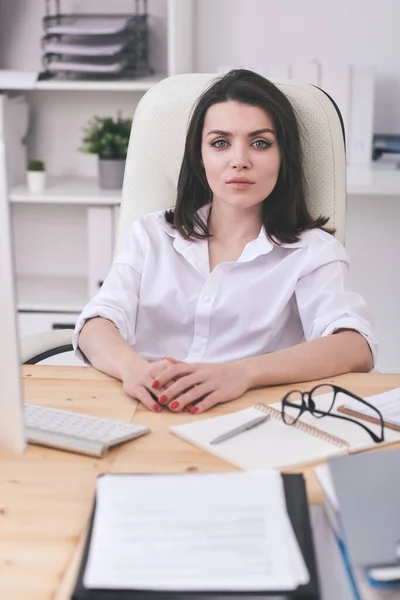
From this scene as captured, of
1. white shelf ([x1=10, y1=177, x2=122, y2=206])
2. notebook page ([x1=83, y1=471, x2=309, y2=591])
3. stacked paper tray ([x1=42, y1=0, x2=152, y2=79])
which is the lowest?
notebook page ([x1=83, y1=471, x2=309, y2=591])

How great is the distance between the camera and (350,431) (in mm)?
1021

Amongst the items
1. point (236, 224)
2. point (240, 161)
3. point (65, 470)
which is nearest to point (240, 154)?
point (240, 161)

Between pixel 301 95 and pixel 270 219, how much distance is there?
0.25 m

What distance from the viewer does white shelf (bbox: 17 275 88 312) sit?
2.55m

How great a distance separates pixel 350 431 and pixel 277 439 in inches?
3.8

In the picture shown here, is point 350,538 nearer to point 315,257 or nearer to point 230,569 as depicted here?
point 230,569

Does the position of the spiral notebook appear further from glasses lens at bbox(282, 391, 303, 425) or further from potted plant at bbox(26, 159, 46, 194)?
potted plant at bbox(26, 159, 46, 194)

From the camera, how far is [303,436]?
1003 millimetres

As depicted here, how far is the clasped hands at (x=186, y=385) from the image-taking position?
1121 mm

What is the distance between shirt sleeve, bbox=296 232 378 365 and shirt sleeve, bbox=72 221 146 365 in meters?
0.32

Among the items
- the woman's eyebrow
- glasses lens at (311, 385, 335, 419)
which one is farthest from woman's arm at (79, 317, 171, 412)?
the woman's eyebrow

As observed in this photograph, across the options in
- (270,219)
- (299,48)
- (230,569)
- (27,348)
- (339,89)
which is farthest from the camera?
(299,48)

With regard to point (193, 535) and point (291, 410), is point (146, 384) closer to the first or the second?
point (291, 410)

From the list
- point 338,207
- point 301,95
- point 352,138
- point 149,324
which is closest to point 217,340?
point 149,324
